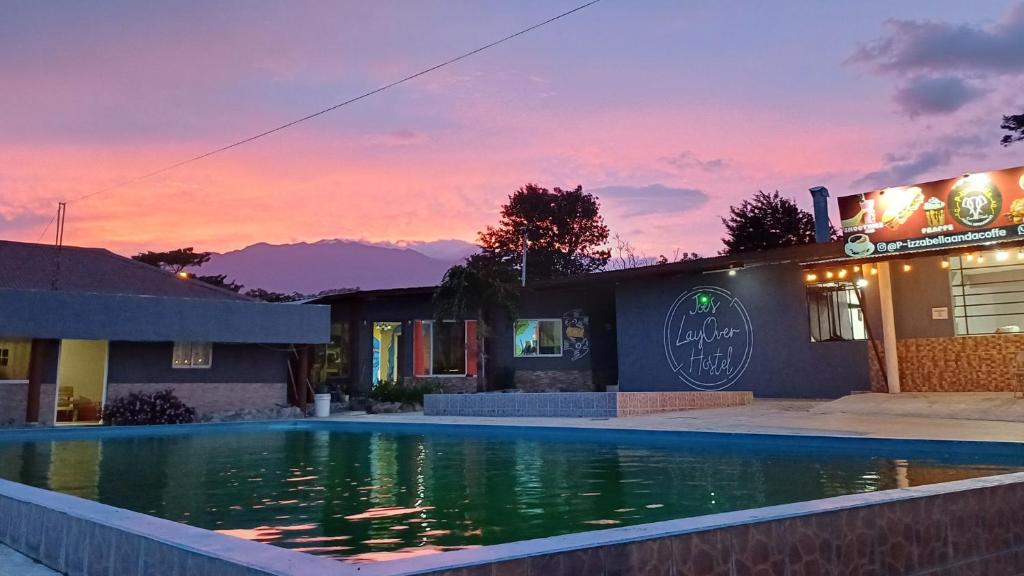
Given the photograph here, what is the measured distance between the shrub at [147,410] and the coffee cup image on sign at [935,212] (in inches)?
644

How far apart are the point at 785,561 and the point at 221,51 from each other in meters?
14.6

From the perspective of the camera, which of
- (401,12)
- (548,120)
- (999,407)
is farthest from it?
(548,120)

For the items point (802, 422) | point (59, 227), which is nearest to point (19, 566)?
point (802, 422)

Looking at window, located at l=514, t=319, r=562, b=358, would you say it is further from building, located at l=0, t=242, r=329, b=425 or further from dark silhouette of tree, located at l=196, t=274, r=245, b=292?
dark silhouette of tree, located at l=196, t=274, r=245, b=292

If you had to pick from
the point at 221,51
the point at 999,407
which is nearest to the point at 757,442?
the point at 999,407

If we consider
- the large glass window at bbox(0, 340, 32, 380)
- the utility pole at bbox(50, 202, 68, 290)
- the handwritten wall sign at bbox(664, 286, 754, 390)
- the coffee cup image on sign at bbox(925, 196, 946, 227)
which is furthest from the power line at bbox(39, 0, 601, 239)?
the handwritten wall sign at bbox(664, 286, 754, 390)

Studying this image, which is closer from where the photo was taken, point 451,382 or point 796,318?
point 796,318

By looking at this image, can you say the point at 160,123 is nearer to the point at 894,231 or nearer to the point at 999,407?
the point at 894,231

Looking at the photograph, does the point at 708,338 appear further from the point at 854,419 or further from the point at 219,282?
the point at 219,282

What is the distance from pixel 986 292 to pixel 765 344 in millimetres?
4247

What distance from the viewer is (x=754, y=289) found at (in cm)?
1633

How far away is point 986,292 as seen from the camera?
45.7ft

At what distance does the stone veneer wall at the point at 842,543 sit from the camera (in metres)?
2.80

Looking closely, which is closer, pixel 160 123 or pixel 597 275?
pixel 160 123
